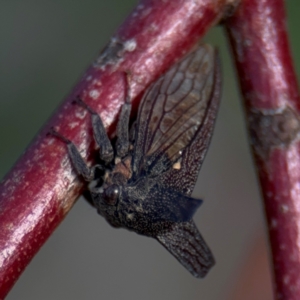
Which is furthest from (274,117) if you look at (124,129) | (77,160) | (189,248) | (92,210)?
(92,210)

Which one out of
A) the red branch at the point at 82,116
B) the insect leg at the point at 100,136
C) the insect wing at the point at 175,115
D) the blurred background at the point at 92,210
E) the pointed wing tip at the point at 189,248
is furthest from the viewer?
the blurred background at the point at 92,210

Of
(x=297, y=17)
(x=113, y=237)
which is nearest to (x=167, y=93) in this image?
(x=113, y=237)

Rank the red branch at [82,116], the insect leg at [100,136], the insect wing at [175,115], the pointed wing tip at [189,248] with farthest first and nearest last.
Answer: the pointed wing tip at [189,248], the insect wing at [175,115], the insect leg at [100,136], the red branch at [82,116]

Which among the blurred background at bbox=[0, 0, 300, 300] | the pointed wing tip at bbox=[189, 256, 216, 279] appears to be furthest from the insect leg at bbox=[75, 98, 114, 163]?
the blurred background at bbox=[0, 0, 300, 300]

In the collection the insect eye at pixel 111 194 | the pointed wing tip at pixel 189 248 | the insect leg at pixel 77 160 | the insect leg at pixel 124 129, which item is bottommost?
the pointed wing tip at pixel 189 248

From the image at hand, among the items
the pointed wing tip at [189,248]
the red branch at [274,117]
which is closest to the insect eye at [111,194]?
the pointed wing tip at [189,248]

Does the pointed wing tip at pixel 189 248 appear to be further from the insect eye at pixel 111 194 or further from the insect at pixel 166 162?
the insect eye at pixel 111 194

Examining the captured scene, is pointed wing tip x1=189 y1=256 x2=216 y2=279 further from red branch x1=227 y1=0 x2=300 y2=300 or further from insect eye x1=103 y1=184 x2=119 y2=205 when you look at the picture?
red branch x1=227 y1=0 x2=300 y2=300

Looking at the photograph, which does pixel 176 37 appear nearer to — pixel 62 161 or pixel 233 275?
pixel 62 161
